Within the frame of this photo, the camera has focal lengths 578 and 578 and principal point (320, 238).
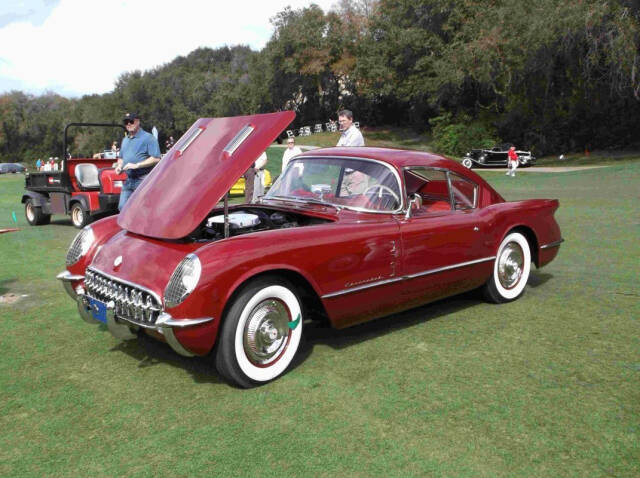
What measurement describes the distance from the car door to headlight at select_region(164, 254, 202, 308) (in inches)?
64.9

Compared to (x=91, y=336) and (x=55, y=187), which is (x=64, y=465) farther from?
(x=55, y=187)

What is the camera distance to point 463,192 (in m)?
5.20

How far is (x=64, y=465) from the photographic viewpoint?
280cm

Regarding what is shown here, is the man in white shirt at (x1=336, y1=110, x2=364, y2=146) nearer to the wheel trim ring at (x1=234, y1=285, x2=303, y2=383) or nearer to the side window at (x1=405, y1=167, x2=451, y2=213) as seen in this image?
the side window at (x1=405, y1=167, x2=451, y2=213)

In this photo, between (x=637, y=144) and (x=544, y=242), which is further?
(x=637, y=144)

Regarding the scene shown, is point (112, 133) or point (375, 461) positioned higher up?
point (112, 133)

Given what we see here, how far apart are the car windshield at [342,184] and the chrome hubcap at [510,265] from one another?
1.40 metres

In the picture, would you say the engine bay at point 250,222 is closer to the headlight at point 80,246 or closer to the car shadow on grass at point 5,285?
the headlight at point 80,246

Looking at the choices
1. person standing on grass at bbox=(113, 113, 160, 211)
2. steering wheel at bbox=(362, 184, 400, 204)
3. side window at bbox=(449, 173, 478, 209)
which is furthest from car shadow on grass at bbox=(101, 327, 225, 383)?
person standing on grass at bbox=(113, 113, 160, 211)

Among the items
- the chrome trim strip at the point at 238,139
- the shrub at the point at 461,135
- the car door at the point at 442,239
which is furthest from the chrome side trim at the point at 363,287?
the shrub at the point at 461,135

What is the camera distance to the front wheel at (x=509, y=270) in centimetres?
527

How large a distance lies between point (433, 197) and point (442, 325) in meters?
1.21

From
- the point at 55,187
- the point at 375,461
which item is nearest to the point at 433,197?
the point at 375,461

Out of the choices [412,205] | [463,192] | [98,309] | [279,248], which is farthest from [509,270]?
[98,309]
